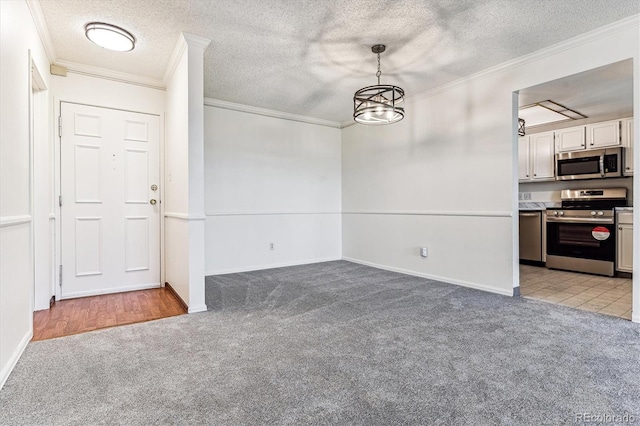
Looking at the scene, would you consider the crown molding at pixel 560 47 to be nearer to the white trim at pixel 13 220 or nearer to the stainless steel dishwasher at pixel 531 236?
the stainless steel dishwasher at pixel 531 236

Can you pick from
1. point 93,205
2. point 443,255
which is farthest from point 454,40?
point 93,205

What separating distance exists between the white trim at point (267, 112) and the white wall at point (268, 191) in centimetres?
6

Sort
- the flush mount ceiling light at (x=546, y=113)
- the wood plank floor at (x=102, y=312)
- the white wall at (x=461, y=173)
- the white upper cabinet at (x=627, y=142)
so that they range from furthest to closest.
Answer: the white upper cabinet at (x=627, y=142) < the flush mount ceiling light at (x=546, y=113) < the white wall at (x=461, y=173) < the wood plank floor at (x=102, y=312)

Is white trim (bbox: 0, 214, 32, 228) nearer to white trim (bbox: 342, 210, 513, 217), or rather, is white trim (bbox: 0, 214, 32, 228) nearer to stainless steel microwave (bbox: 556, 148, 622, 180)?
white trim (bbox: 342, 210, 513, 217)

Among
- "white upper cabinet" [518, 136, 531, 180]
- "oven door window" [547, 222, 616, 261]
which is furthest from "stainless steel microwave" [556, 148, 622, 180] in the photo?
"oven door window" [547, 222, 616, 261]

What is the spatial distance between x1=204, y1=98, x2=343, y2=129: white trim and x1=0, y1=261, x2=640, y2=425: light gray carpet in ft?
9.21

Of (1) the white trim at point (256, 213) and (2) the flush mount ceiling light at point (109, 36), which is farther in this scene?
(1) the white trim at point (256, 213)

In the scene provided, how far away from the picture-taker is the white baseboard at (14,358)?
1.70 meters

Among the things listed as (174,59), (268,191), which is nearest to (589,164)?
(268,191)

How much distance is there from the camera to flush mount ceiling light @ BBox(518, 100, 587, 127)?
13.5 ft

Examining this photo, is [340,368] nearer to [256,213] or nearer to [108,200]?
[108,200]

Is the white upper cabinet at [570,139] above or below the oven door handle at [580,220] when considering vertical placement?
above

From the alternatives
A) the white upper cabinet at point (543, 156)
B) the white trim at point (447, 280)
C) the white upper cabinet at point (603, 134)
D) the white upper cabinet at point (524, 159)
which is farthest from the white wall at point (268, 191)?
the white upper cabinet at point (603, 134)

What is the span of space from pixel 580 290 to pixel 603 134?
2.51 meters
